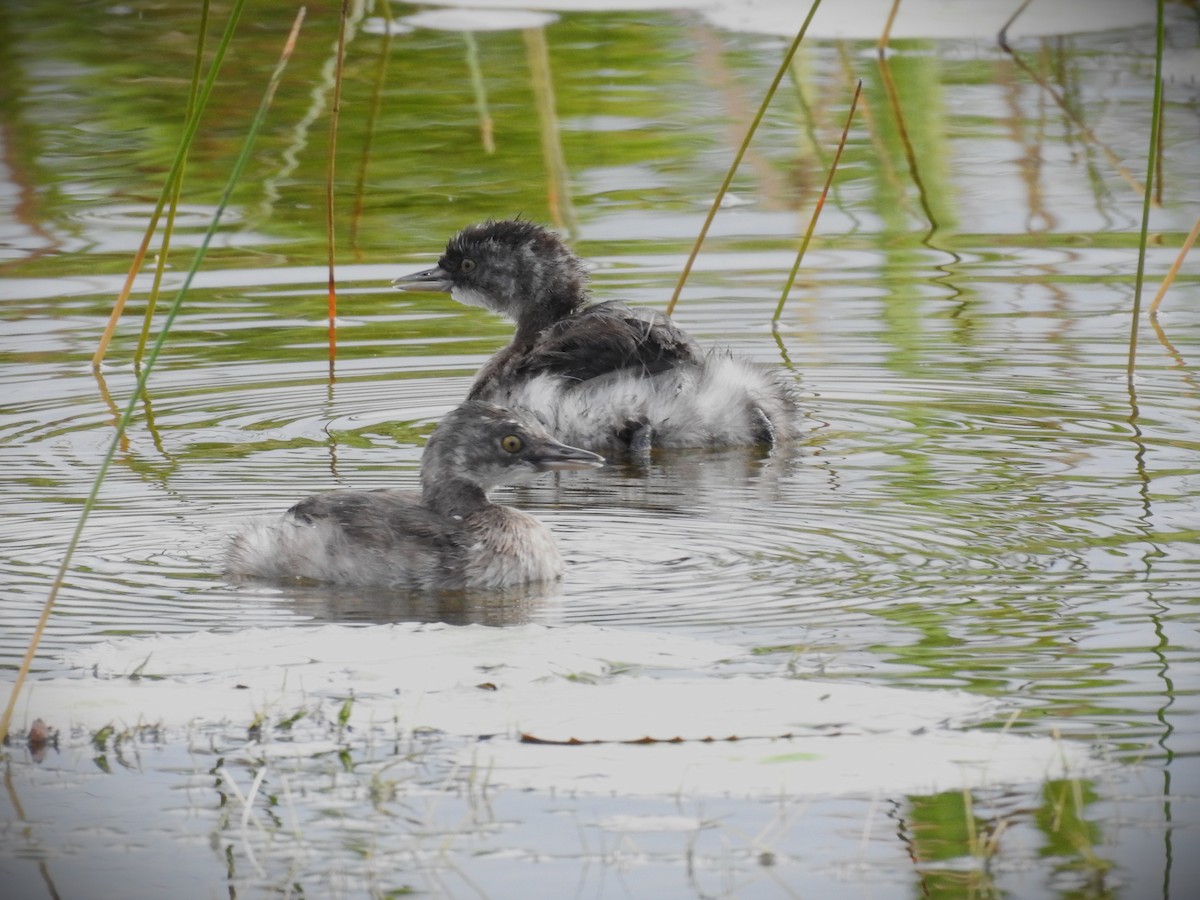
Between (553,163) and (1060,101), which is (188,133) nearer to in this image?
(553,163)

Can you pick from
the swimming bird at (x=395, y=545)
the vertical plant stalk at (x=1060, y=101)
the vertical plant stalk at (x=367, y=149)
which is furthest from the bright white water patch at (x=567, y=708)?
the vertical plant stalk at (x=1060, y=101)

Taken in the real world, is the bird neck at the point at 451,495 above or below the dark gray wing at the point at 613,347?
above

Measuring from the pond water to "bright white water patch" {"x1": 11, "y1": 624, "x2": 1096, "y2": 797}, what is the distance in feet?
0.05

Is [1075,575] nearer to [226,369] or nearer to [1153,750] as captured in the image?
[1153,750]

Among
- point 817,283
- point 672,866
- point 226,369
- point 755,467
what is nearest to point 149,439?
point 226,369

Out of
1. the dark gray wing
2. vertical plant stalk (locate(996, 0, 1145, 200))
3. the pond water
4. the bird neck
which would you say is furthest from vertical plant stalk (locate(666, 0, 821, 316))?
vertical plant stalk (locate(996, 0, 1145, 200))

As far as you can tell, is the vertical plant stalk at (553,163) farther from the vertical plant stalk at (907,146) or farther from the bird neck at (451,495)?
the bird neck at (451,495)

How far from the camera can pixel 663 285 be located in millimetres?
9805

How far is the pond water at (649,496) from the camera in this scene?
394 centimetres

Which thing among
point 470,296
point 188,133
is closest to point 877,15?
point 470,296

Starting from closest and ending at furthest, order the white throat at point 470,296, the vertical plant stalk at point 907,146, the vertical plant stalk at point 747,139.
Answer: the vertical plant stalk at point 747,139 < the white throat at point 470,296 < the vertical plant stalk at point 907,146

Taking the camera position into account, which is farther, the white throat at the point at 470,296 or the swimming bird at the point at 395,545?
the white throat at the point at 470,296

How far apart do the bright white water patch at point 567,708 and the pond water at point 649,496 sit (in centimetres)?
1

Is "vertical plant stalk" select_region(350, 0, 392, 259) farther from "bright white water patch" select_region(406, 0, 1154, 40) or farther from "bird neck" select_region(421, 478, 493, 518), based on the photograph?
"bird neck" select_region(421, 478, 493, 518)
